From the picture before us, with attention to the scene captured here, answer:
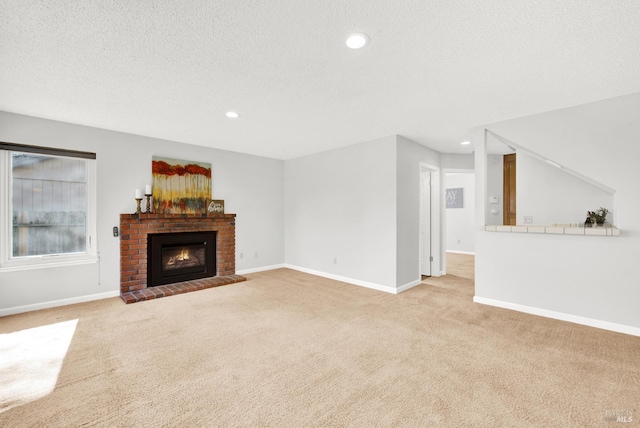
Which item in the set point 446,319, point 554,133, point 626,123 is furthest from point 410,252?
point 626,123

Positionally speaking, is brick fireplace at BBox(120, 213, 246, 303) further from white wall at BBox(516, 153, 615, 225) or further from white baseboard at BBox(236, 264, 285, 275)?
white wall at BBox(516, 153, 615, 225)

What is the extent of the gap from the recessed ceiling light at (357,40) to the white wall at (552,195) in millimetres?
3606

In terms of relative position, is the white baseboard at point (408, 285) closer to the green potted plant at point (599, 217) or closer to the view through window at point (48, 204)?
the green potted plant at point (599, 217)

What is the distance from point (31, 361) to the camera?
93.3 inches

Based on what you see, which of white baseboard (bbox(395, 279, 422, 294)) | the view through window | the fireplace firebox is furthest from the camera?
the fireplace firebox

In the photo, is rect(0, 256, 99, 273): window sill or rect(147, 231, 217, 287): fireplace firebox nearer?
rect(0, 256, 99, 273): window sill

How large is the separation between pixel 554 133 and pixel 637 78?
0.83 m

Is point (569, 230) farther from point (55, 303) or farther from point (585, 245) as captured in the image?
point (55, 303)

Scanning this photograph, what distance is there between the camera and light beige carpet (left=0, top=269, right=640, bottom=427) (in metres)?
1.74

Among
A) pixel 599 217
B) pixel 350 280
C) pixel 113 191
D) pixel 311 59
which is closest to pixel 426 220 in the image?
pixel 350 280

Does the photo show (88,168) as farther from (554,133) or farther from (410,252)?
(554,133)

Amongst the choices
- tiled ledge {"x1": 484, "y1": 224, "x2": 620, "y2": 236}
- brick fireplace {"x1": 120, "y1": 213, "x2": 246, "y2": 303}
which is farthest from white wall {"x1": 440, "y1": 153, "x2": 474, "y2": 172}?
brick fireplace {"x1": 120, "y1": 213, "x2": 246, "y2": 303}

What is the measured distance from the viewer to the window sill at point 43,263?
348 cm

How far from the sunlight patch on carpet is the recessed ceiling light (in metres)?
3.23
